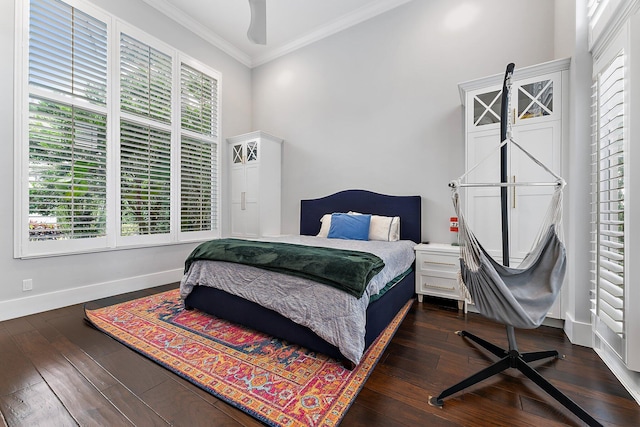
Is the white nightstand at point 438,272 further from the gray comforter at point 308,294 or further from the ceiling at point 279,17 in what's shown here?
the ceiling at point 279,17

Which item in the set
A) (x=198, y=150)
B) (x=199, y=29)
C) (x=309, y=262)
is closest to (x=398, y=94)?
(x=309, y=262)

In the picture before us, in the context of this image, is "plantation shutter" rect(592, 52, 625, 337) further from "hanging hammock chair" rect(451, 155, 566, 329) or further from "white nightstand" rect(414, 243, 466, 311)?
"white nightstand" rect(414, 243, 466, 311)

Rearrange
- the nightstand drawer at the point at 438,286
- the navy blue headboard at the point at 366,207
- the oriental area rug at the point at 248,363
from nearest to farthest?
the oriental area rug at the point at 248,363, the nightstand drawer at the point at 438,286, the navy blue headboard at the point at 366,207

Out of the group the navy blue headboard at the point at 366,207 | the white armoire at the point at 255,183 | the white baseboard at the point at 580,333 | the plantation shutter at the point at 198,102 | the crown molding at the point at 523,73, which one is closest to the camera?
the white baseboard at the point at 580,333

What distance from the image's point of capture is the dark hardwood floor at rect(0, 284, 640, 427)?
126 cm

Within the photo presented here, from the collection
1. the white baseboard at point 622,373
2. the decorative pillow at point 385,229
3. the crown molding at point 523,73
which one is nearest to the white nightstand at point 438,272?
the decorative pillow at point 385,229

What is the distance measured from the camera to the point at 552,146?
229cm

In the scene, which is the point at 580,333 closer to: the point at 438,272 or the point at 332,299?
the point at 438,272

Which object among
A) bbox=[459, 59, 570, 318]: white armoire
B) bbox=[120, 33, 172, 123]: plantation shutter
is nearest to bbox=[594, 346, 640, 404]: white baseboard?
bbox=[459, 59, 570, 318]: white armoire

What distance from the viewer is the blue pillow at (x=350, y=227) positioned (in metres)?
3.26

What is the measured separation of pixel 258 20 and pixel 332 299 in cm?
206

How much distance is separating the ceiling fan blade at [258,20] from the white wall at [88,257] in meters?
2.37

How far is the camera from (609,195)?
1.74 m

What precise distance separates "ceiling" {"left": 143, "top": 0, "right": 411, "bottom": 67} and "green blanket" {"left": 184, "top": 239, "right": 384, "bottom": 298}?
3.33 metres
